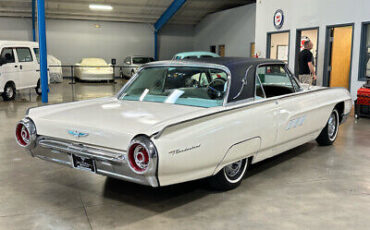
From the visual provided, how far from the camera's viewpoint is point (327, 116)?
16.6 ft

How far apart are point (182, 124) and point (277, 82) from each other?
240 centimetres

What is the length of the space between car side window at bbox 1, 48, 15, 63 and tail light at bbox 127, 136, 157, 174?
900 centimetres

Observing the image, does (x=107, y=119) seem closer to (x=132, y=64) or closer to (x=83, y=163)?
(x=83, y=163)

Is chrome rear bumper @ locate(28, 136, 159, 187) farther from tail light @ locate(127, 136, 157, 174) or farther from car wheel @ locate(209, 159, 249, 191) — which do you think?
car wheel @ locate(209, 159, 249, 191)

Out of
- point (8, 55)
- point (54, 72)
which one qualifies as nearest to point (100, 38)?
point (54, 72)

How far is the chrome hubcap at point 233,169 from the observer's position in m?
3.69

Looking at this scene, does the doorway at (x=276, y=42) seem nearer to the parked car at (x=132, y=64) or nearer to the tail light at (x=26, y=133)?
the parked car at (x=132, y=64)

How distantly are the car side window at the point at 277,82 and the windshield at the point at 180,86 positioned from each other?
40.9 inches

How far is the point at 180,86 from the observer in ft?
13.2

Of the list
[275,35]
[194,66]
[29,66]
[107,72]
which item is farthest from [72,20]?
[194,66]

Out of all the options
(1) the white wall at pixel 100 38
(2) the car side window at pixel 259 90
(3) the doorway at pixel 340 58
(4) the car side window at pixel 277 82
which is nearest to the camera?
(2) the car side window at pixel 259 90

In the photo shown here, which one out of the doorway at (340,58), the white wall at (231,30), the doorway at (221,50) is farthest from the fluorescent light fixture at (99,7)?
the doorway at (340,58)

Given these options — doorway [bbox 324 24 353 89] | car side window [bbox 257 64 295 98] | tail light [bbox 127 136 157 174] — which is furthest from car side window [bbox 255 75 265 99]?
doorway [bbox 324 24 353 89]

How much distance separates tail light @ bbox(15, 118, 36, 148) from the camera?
11.4 ft
